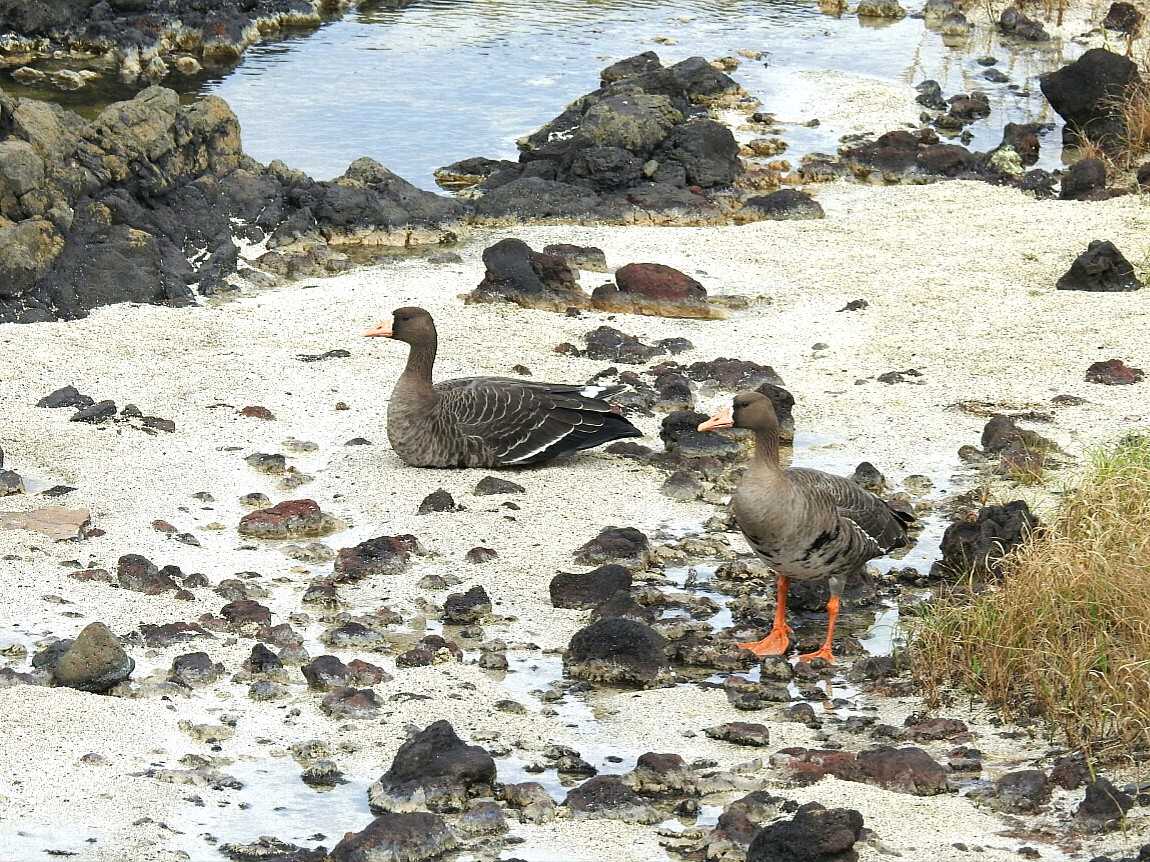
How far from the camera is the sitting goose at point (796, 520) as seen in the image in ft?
27.4

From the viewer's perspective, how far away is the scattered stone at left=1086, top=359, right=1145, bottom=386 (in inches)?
472

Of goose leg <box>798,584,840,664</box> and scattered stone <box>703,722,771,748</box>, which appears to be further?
goose leg <box>798,584,840,664</box>

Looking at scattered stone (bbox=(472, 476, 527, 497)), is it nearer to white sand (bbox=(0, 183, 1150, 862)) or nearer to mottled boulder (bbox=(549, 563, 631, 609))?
white sand (bbox=(0, 183, 1150, 862))

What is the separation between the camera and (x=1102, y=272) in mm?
14109

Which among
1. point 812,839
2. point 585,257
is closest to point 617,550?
point 812,839

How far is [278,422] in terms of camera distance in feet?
37.6

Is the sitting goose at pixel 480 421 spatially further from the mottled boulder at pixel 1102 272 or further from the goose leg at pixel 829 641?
the mottled boulder at pixel 1102 272

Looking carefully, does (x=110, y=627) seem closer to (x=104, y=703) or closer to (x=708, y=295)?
(x=104, y=703)

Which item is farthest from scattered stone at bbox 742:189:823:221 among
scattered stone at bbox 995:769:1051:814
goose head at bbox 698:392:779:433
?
scattered stone at bbox 995:769:1051:814

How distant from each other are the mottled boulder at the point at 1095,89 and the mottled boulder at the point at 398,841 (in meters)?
16.1

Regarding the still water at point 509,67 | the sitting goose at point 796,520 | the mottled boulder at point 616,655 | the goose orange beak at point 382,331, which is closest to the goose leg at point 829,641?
the sitting goose at point 796,520

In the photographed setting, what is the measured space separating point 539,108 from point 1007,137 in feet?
22.7

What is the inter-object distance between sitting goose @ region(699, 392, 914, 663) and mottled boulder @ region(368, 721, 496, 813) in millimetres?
2157

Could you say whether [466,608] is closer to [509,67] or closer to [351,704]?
[351,704]
